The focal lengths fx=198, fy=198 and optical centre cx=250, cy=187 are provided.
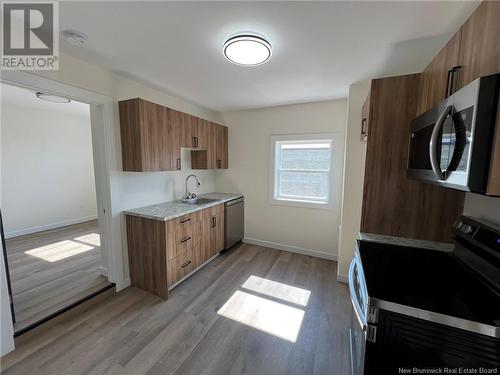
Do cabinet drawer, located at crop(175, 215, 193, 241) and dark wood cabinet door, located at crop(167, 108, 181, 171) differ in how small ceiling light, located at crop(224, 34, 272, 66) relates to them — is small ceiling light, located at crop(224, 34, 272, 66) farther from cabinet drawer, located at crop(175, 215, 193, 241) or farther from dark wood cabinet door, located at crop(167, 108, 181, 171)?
cabinet drawer, located at crop(175, 215, 193, 241)

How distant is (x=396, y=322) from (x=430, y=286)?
0.33 meters

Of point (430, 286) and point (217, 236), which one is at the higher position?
point (430, 286)

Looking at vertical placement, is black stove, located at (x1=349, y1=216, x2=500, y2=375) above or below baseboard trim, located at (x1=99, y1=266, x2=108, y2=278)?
above

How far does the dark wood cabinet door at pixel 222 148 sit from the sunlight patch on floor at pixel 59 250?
8.95ft

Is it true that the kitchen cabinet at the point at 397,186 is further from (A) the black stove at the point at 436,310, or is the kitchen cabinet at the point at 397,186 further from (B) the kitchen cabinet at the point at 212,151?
(B) the kitchen cabinet at the point at 212,151

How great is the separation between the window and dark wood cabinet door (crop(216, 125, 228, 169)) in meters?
0.94

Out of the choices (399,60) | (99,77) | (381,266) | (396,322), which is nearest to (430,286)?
→ (381,266)

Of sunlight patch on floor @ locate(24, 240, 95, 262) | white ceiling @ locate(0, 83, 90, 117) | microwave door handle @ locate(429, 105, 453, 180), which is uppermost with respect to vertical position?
white ceiling @ locate(0, 83, 90, 117)

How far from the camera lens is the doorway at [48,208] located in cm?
235

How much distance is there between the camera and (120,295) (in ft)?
7.76

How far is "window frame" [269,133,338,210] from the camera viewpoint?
10.3 feet

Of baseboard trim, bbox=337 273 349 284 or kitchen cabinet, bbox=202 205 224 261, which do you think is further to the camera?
kitchen cabinet, bbox=202 205 224 261

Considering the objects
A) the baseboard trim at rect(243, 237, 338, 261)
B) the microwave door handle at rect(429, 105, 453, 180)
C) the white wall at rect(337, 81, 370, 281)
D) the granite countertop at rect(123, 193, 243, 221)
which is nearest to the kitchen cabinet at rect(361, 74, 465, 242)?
the microwave door handle at rect(429, 105, 453, 180)

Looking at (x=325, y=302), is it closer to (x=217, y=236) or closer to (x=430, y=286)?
(x=430, y=286)
